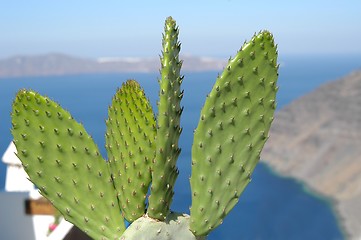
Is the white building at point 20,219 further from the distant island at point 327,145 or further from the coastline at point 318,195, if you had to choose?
the distant island at point 327,145

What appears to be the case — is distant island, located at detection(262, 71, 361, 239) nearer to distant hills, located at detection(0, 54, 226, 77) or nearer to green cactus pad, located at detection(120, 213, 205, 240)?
green cactus pad, located at detection(120, 213, 205, 240)

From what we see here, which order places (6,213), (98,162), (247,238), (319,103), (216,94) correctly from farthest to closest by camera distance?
(319,103), (247,238), (6,213), (98,162), (216,94)

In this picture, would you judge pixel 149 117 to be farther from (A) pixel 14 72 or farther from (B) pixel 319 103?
(A) pixel 14 72

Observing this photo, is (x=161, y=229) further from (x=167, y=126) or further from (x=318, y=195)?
(x=318, y=195)

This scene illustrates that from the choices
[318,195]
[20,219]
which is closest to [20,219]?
[20,219]

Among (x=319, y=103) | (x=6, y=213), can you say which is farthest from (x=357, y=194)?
(x=6, y=213)

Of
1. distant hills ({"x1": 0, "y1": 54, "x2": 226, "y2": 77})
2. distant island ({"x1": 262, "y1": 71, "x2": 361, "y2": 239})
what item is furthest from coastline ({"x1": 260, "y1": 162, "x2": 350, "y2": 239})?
distant hills ({"x1": 0, "y1": 54, "x2": 226, "y2": 77})

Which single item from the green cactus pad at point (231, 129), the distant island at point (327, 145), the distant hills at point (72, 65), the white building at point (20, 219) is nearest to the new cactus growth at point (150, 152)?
the green cactus pad at point (231, 129)
